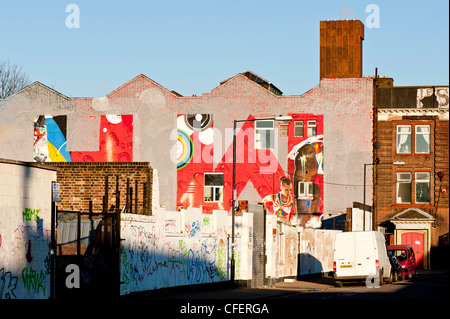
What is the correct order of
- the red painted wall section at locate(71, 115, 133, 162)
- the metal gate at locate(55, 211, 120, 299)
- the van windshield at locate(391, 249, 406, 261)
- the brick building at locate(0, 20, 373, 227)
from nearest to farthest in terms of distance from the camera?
1. the metal gate at locate(55, 211, 120, 299)
2. the van windshield at locate(391, 249, 406, 261)
3. the brick building at locate(0, 20, 373, 227)
4. the red painted wall section at locate(71, 115, 133, 162)

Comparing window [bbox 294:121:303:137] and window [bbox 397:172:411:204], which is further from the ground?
window [bbox 294:121:303:137]

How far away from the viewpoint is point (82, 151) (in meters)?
63.1

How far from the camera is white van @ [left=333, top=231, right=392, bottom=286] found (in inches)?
1409

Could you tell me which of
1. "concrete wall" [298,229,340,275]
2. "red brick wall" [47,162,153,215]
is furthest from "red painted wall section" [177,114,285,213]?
"red brick wall" [47,162,153,215]

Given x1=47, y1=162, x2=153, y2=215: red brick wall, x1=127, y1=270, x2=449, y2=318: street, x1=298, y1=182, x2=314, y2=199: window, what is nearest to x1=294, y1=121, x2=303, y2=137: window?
x1=298, y1=182, x2=314, y2=199: window

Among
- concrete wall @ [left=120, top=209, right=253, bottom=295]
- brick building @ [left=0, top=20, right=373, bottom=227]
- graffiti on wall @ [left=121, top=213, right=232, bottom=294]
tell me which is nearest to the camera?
graffiti on wall @ [left=121, top=213, right=232, bottom=294]

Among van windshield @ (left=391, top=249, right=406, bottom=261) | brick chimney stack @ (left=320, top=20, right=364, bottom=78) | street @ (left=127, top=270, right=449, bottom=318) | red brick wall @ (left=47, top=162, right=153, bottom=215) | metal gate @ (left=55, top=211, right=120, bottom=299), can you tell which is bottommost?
van windshield @ (left=391, top=249, right=406, bottom=261)

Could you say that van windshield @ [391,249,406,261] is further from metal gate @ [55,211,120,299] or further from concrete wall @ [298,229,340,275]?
metal gate @ [55,211,120,299]

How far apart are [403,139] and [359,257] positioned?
96.6ft

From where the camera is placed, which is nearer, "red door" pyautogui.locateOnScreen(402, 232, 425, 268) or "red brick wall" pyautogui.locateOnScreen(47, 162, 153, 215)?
"red brick wall" pyautogui.locateOnScreen(47, 162, 153, 215)

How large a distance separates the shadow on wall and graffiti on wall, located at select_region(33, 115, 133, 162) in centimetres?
1825
